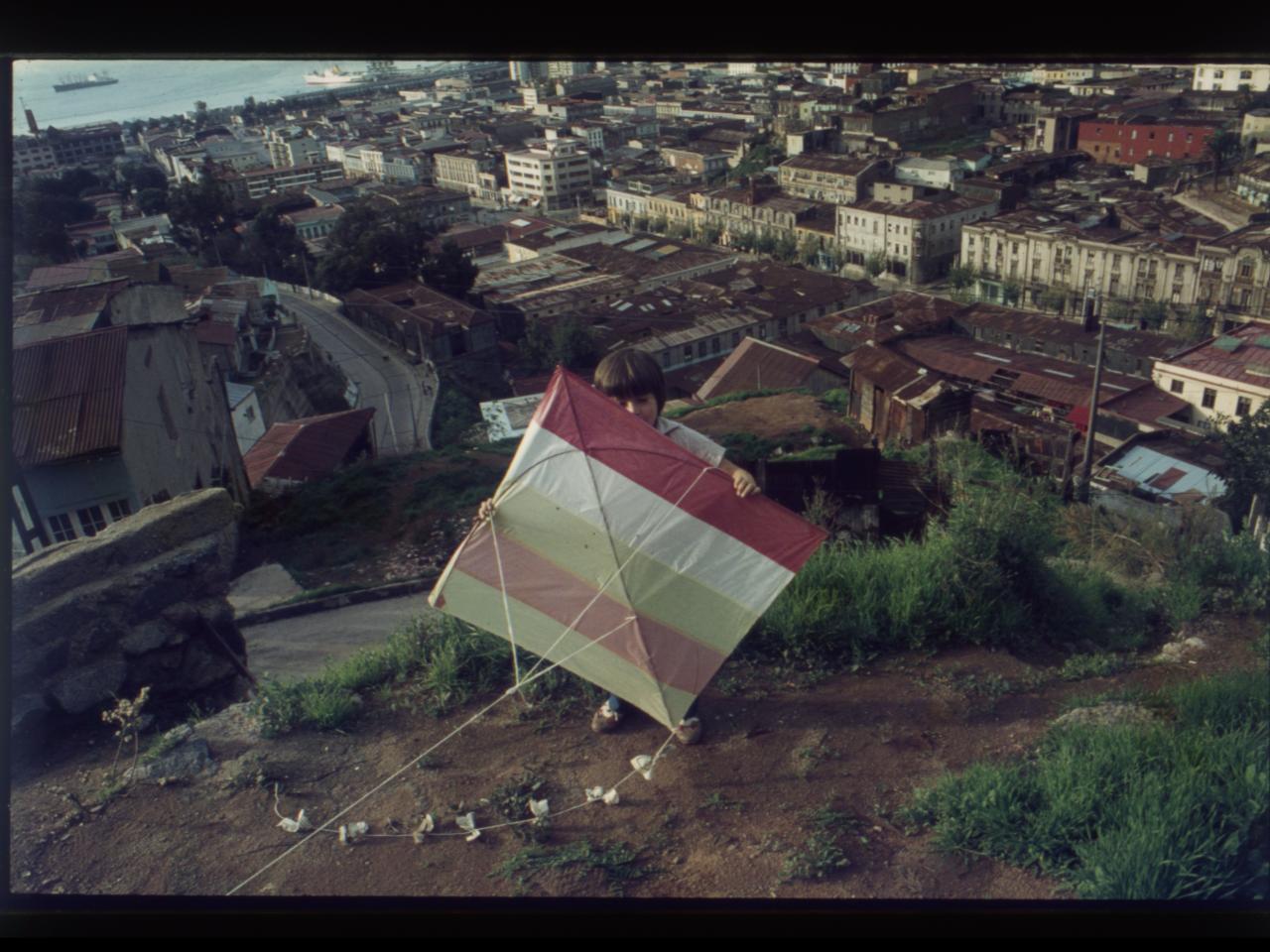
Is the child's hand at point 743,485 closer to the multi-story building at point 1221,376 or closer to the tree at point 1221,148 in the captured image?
the multi-story building at point 1221,376

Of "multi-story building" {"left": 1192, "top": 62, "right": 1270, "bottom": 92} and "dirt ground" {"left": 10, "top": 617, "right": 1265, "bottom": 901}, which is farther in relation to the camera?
"multi-story building" {"left": 1192, "top": 62, "right": 1270, "bottom": 92}

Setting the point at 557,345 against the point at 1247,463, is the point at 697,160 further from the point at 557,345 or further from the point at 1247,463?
the point at 1247,463

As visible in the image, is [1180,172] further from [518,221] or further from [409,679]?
[409,679]

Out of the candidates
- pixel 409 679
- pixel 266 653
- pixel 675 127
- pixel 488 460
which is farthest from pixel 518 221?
pixel 409 679

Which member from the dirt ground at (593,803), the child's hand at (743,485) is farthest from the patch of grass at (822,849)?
the child's hand at (743,485)

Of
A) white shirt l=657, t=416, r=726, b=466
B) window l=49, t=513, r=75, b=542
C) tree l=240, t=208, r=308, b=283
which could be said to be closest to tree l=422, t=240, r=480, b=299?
tree l=240, t=208, r=308, b=283

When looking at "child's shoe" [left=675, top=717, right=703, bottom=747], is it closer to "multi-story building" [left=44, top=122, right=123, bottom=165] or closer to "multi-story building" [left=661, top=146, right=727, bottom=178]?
"multi-story building" [left=44, top=122, right=123, bottom=165]
